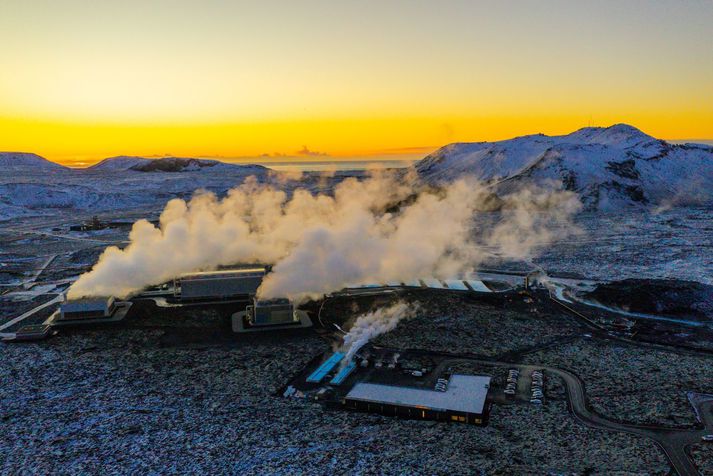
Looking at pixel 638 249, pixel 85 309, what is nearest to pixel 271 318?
pixel 85 309

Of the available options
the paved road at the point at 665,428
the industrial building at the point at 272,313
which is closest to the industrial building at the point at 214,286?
the industrial building at the point at 272,313

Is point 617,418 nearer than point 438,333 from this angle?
Yes

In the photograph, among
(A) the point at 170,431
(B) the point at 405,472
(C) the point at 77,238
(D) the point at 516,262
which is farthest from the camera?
(C) the point at 77,238

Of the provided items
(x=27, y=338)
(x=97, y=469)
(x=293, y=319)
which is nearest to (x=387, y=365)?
(x=293, y=319)

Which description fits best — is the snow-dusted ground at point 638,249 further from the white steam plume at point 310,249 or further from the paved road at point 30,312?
the paved road at point 30,312

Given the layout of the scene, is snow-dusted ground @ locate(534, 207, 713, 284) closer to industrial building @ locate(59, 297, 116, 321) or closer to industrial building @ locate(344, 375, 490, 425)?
industrial building @ locate(344, 375, 490, 425)

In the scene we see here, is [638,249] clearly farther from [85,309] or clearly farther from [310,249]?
[85,309]

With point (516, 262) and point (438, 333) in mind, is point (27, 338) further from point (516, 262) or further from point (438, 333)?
point (516, 262)
